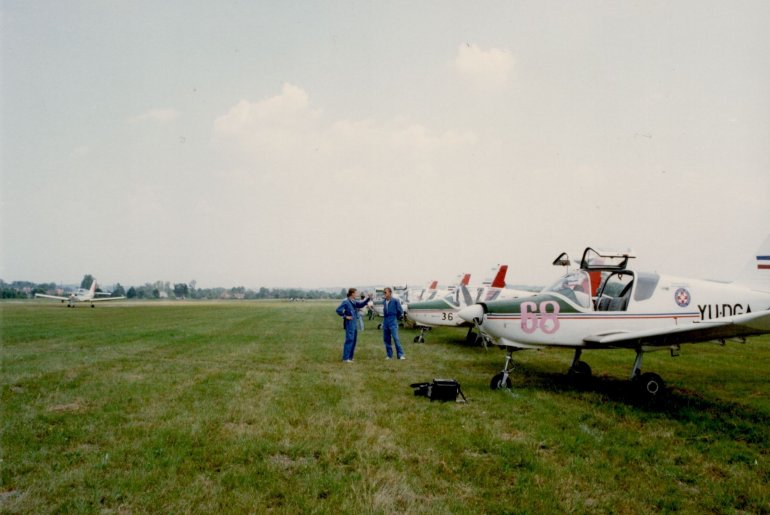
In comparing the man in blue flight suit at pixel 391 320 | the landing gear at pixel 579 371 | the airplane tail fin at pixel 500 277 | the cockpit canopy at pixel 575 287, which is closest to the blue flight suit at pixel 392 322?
the man in blue flight suit at pixel 391 320

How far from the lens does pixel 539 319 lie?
8.48m

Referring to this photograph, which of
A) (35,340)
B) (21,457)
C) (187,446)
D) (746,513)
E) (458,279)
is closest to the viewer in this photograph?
(746,513)

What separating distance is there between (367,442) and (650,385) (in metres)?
5.56

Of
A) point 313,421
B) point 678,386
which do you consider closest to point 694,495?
point 313,421

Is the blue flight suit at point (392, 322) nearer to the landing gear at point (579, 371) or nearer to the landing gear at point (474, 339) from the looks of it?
the landing gear at point (474, 339)

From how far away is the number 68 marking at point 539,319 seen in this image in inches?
333


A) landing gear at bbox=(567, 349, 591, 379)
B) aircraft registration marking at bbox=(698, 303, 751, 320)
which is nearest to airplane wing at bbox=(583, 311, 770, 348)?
aircraft registration marking at bbox=(698, 303, 751, 320)

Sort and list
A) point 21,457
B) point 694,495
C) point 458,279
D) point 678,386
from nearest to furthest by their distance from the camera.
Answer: point 694,495 → point 21,457 → point 678,386 → point 458,279

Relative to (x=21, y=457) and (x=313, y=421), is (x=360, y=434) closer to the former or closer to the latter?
(x=313, y=421)

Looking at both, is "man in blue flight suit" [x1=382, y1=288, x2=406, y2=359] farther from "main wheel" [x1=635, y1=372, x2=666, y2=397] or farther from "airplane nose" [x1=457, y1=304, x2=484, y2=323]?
"main wheel" [x1=635, y1=372, x2=666, y2=397]

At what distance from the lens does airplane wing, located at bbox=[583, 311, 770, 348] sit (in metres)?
6.41

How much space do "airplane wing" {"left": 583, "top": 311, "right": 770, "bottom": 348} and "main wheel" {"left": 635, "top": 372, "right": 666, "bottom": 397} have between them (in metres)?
0.56

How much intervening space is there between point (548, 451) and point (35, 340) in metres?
17.9

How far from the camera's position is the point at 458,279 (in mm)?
26484
